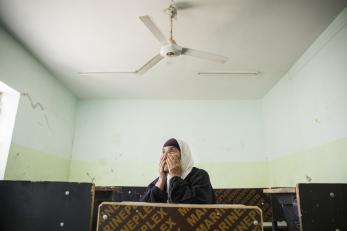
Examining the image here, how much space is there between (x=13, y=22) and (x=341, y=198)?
10.5ft

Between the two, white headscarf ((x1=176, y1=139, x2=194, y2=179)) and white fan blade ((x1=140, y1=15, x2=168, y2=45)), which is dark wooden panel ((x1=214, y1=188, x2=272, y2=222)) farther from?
white fan blade ((x1=140, y1=15, x2=168, y2=45))

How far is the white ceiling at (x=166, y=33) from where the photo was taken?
7.47 feet

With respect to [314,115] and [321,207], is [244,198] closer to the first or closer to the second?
[314,115]

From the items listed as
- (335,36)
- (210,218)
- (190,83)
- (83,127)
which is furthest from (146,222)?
(83,127)

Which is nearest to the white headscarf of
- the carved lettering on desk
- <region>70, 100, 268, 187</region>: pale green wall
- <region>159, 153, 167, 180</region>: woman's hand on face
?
<region>159, 153, 167, 180</region>: woman's hand on face

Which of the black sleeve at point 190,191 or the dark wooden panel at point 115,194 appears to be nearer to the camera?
the black sleeve at point 190,191

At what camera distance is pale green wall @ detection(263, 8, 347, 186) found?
237 centimetres

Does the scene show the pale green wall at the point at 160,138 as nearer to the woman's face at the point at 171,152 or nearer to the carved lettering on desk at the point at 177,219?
the woman's face at the point at 171,152

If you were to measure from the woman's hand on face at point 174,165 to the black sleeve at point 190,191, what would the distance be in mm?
86

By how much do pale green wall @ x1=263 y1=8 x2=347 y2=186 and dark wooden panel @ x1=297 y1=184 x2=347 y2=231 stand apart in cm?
66

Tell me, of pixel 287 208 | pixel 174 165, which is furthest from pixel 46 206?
pixel 287 208

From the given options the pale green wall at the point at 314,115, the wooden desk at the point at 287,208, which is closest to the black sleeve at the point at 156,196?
the wooden desk at the point at 287,208

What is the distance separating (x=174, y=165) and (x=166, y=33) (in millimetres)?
1424

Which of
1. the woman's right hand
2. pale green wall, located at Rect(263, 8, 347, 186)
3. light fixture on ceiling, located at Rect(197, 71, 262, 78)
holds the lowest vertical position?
the woman's right hand
